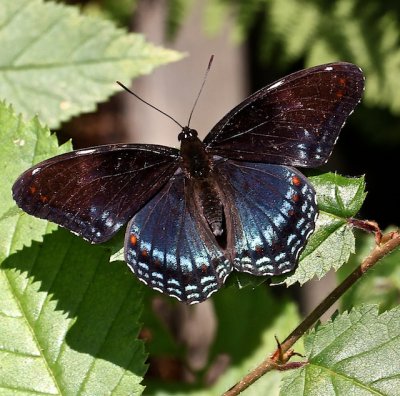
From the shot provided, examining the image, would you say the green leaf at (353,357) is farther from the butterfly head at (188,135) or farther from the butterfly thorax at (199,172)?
the butterfly head at (188,135)

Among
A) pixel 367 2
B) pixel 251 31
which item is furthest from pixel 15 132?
pixel 251 31

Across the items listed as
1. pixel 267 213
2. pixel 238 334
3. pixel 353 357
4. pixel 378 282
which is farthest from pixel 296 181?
pixel 238 334

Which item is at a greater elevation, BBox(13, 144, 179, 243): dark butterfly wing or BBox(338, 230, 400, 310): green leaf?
BBox(13, 144, 179, 243): dark butterfly wing

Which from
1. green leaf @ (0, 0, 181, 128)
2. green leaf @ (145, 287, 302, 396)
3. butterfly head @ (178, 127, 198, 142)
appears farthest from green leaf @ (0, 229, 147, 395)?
green leaf @ (145, 287, 302, 396)

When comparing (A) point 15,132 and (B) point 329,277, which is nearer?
(A) point 15,132

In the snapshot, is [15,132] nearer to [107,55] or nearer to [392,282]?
[107,55]

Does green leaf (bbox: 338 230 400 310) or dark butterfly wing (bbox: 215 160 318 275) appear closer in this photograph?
dark butterfly wing (bbox: 215 160 318 275)

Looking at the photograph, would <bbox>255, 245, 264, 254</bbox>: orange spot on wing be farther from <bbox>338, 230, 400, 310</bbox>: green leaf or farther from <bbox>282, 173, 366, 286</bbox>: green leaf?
<bbox>338, 230, 400, 310</bbox>: green leaf
